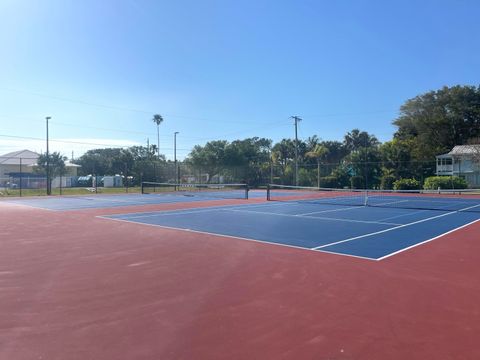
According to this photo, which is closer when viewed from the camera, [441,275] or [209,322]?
[209,322]

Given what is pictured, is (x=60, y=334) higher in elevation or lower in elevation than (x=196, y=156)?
lower

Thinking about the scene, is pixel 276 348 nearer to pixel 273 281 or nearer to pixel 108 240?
pixel 273 281

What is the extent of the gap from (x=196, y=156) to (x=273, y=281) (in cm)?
4555

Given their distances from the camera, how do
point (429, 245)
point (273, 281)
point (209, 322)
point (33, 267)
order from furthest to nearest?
1. point (429, 245)
2. point (33, 267)
3. point (273, 281)
4. point (209, 322)

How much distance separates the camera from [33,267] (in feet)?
25.8

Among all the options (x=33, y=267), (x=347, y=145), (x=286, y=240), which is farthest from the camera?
(x=347, y=145)

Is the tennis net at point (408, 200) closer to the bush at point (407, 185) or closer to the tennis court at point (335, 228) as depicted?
the bush at point (407, 185)

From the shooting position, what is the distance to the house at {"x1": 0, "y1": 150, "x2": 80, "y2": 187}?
52281mm

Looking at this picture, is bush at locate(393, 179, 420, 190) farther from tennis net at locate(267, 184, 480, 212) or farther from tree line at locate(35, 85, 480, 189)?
tennis net at locate(267, 184, 480, 212)

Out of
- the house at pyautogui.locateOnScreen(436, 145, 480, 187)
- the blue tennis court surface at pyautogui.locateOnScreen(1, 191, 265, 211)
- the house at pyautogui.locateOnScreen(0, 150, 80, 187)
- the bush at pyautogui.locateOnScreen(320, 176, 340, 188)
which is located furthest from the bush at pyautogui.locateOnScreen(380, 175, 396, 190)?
the house at pyautogui.locateOnScreen(0, 150, 80, 187)

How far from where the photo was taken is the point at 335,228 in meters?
13.2

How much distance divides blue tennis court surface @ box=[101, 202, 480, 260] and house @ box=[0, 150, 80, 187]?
36.4 meters

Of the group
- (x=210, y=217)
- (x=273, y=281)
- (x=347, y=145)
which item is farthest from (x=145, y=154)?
(x=273, y=281)

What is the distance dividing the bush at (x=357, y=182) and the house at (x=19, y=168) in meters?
36.9
